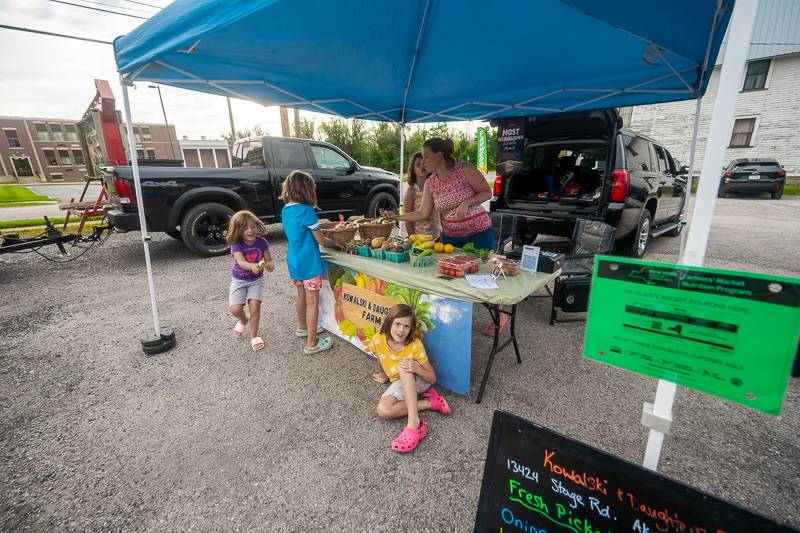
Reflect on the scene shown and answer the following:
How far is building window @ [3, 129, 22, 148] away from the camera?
46.0 metres

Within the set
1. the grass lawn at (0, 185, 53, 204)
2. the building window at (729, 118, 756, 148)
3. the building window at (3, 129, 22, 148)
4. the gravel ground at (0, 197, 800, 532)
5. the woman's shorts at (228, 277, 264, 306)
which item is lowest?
the gravel ground at (0, 197, 800, 532)

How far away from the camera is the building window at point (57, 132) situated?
4864cm

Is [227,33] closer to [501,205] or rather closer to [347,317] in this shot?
[347,317]

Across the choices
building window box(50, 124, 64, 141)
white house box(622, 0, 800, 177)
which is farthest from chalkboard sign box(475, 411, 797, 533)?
building window box(50, 124, 64, 141)

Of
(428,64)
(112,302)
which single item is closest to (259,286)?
(112,302)

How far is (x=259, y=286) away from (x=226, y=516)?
1923mm

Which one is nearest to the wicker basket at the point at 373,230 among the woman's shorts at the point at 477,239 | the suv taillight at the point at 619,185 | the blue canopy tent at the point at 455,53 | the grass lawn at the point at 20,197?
the woman's shorts at the point at 477,239

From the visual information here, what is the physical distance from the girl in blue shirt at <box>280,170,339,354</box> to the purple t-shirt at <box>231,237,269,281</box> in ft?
1.45

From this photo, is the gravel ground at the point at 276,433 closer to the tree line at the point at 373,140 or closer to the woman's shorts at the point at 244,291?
the woman's shorts at the point at 244,291

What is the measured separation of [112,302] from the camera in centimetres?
429

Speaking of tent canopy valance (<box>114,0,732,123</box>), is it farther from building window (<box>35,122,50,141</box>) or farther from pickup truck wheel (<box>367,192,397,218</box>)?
building window (<box>35,122,50,141</box>)

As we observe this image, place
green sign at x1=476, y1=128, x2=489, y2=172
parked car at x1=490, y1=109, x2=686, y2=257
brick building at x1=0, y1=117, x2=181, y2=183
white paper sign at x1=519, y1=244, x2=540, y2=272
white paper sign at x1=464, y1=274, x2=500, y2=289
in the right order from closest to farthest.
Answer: white paper sign at x1=464, y1=274, x2=500, y2=289, white paper sign at x1=519, y1=244, x2=540, y2=272, parked car at x1=490, y1=109, x2=686, y2=257, green sign at x1=476, y1=128, x2=489, y2=172, brick building at x1=0, y1=117, x2=181, y2=183

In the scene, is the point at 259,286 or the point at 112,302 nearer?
the point at 259,286

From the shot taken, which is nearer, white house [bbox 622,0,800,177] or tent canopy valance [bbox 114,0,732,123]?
tent canopy valance [bbox 114,0,732,123]
